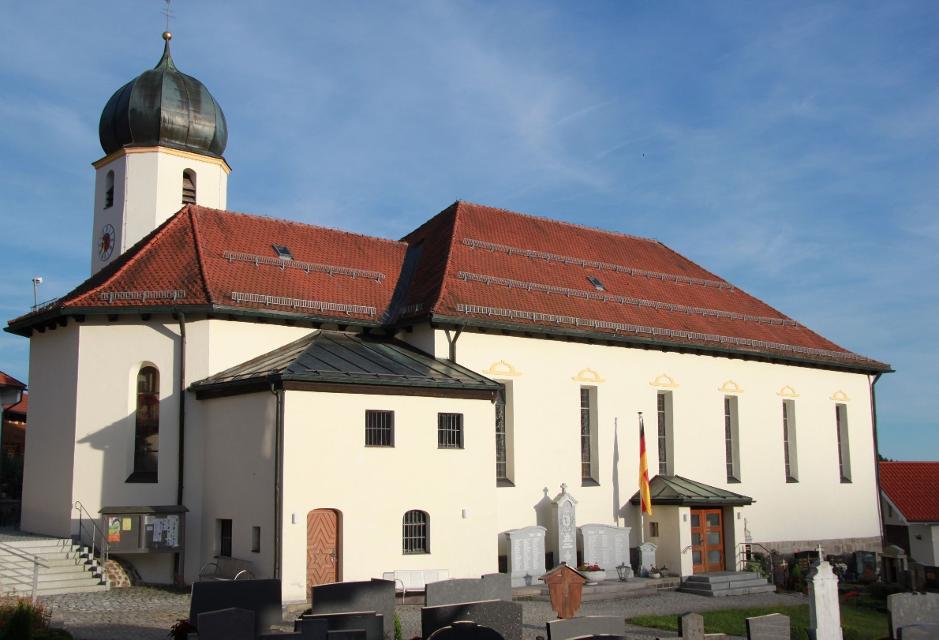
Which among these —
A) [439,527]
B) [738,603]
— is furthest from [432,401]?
[738,603]

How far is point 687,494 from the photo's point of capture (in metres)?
24.8

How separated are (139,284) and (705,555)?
16.1 metres

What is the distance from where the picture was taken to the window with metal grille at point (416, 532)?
778 inches

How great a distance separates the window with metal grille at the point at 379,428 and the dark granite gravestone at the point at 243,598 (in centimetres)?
621

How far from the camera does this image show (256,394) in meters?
19.5

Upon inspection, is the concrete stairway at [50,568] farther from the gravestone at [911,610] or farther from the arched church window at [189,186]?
the gravestone at [911,610]

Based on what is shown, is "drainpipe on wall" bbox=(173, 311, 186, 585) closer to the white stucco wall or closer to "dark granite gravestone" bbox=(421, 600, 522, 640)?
the white stucco wall

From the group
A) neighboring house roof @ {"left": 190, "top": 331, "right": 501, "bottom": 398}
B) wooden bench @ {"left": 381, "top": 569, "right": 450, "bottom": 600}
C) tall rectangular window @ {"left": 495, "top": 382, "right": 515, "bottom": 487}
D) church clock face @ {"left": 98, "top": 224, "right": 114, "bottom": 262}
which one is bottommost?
wooden bench @ {"left": 381, "top": 569, "right": 450, "bottom": 600}

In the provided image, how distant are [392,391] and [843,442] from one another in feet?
62.3

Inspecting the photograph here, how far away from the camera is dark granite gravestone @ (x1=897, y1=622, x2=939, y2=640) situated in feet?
43.8

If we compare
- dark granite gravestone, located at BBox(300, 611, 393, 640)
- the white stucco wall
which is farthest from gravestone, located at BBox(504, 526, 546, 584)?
dark granite gravestone, located at BBox(300, 611, 393, 640)

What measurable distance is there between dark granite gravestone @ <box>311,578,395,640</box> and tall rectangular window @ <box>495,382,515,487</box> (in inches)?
367

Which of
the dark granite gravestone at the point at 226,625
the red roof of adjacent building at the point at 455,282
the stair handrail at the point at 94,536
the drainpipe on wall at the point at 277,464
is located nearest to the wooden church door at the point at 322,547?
the drainpipe on wall at the point at 277,464

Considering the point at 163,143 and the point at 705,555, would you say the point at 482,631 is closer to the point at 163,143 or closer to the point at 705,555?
the point at 705,555
